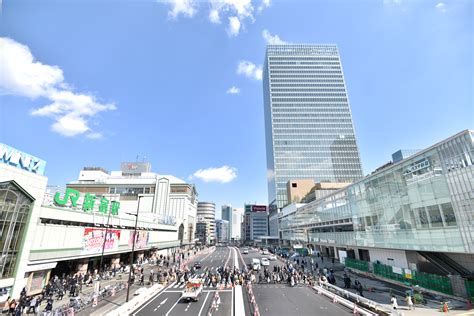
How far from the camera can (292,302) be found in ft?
73.7

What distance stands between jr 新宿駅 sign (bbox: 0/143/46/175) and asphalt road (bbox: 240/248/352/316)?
25175 mm

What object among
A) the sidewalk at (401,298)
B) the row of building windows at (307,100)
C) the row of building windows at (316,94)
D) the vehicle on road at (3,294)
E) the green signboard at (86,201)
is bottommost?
the sidewalk at (401,298)

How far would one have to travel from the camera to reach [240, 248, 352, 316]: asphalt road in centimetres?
1945

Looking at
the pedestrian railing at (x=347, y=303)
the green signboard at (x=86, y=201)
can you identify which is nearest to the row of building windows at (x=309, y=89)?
the green signboard at (x=86, y=201)

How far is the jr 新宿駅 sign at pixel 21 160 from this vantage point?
63.4ft

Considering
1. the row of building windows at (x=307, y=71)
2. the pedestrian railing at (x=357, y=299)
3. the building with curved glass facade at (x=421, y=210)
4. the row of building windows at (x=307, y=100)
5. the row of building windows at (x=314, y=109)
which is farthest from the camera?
the row of building windows at (x=307, y=71)

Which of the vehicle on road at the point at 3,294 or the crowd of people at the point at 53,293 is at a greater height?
the vehicle on road at the point at 3,294

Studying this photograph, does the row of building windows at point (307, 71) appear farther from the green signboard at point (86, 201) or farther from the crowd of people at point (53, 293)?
the crowd of people at point (53, 293)

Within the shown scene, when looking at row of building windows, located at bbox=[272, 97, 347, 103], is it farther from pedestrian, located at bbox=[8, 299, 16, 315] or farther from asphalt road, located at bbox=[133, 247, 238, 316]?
pedestrian, located at bbox=[8, 299, 16, 315]

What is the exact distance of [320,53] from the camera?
450 ft

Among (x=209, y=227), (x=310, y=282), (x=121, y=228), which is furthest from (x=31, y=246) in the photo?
(x=209, y=227)

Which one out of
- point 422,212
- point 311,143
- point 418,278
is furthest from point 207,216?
point 422,212

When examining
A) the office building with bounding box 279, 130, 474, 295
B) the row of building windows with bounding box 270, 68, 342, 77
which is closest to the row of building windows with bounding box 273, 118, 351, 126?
the row of building windows with bounding box 270, 68, 342, 77

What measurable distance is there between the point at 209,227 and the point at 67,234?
146 metres
